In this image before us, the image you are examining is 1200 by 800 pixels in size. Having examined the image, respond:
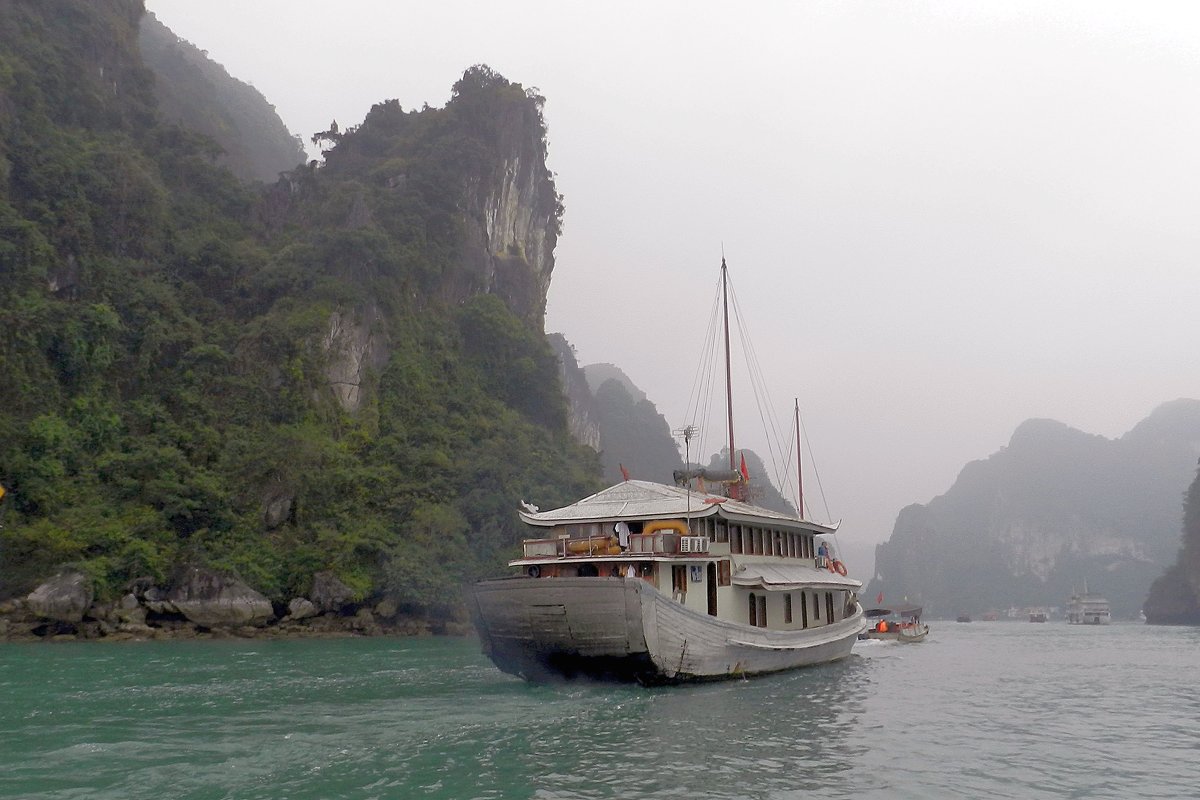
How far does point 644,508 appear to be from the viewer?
20438 mm

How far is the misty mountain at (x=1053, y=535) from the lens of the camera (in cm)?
15975

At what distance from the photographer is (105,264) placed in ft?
155

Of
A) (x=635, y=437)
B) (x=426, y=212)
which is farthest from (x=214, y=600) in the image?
(x=635, y=437)

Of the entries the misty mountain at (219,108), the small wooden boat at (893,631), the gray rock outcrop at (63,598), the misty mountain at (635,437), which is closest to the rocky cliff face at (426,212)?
the misty mountain at (219,108)

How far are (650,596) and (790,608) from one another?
8449mm

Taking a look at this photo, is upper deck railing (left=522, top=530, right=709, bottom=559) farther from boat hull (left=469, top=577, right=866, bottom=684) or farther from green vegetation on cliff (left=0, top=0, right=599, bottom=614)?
green vegetation on cliff (left=0, top=0, right=599, bottom=614)

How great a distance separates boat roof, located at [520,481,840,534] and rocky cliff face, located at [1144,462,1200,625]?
79.8 m

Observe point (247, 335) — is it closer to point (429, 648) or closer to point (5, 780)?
point (429, 648)

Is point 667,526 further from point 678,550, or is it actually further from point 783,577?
point 783,577

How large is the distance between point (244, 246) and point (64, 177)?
10631 millimetres

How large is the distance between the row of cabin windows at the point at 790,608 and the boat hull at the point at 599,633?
2.37 m

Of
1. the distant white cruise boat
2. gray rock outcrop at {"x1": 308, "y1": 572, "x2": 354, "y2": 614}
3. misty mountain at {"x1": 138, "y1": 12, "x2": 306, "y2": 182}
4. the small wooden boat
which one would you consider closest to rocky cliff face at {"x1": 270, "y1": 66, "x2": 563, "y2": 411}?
misty mountain at {"x1": 138, "y1": 12, "x2": 306, "y2": 182}

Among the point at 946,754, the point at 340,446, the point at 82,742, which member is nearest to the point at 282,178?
the point at 340,446

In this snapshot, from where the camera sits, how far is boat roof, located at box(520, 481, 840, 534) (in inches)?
784
